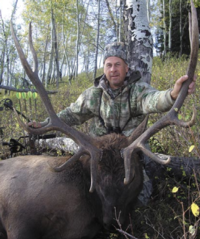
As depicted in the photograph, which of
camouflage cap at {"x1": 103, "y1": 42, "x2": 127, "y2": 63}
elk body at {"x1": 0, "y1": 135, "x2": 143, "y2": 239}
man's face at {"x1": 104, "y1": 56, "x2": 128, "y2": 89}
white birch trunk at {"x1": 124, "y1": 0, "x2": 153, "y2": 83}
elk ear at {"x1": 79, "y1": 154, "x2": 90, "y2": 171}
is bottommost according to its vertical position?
elk body at {"x1": 0, "y1": 135, "x2": 143, "y2": 239}

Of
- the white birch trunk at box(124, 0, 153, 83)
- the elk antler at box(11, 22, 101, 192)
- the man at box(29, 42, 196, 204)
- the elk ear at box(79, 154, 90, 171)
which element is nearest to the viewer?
the elk antler at box(11, 22, 101, 192)

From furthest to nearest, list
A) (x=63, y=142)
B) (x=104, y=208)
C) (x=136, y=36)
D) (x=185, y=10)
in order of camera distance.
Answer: (x=185, y=10)
(x=63, y=142)
(x=136, y=36)
(x=104, y=208)

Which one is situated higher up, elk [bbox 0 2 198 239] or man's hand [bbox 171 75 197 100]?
man's hand [bbox 171 75 197 100]

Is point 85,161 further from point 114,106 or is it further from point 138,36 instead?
point 138,36

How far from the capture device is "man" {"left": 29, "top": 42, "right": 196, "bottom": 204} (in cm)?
391

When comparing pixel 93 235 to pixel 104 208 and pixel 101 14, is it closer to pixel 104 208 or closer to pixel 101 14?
pixel 104 208

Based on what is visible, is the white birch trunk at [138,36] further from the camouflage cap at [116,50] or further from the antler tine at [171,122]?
the antler tine at [171,122]

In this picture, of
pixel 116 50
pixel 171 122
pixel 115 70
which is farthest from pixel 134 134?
pixel 116 50

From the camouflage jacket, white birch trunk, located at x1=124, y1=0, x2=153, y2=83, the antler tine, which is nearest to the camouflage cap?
the camouflage jacket

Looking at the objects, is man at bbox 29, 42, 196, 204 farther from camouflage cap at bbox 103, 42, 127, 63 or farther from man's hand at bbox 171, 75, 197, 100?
man's hand at bbox 171, 75, 197, 100

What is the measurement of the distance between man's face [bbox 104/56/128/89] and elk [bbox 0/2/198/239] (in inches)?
42.6

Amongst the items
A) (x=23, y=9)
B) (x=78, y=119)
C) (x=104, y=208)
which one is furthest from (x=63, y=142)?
(x=23, y=9)

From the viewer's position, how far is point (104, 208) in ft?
9.00

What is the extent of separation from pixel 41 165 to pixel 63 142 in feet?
6.00
